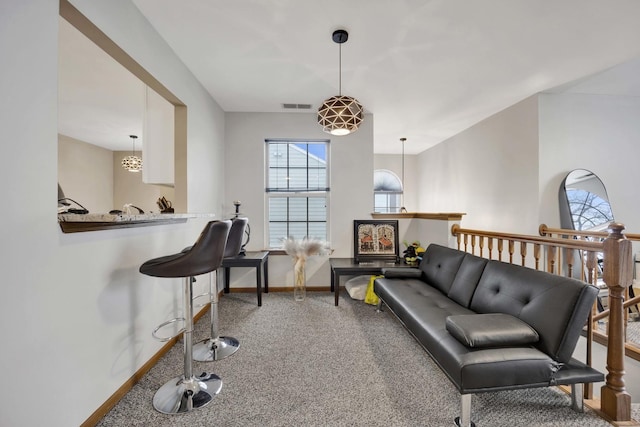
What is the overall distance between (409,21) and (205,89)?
2406mm

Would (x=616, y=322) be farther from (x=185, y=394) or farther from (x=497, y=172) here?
(x=497, y=172)

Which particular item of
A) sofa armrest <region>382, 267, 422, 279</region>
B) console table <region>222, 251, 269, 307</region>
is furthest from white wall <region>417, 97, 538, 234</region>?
console table <region>222, 251, 269, 307</region>

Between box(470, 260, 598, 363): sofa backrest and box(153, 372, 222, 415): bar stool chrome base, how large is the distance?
2072mm

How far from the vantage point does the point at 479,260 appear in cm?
235

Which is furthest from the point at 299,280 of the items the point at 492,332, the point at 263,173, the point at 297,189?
the point at 492,332

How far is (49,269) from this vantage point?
3.95 feet

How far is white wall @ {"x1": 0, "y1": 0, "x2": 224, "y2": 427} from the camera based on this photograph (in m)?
1.05

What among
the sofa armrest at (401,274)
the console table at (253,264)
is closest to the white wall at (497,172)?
the sofa armrest at (401,274)

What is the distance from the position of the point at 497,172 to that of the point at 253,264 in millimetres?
3839

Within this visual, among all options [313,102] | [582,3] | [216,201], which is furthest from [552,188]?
[216,201]

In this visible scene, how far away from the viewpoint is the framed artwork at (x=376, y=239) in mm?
3713

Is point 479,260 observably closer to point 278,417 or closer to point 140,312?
point 278,417

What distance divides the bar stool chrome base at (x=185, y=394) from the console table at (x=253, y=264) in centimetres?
138

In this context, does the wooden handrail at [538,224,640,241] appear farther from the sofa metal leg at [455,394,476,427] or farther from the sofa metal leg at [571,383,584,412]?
the sofa metal leg at [455,394,476,427]
